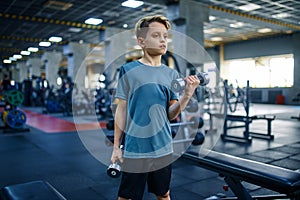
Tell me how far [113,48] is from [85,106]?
2.17 meters

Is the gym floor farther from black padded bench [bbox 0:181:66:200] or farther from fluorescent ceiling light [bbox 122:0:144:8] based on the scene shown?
fluorescent ceiling light [bbox 122:0:144:8]

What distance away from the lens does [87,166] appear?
2.82 m

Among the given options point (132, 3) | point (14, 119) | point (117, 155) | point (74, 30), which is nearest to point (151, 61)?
point (117, 155)

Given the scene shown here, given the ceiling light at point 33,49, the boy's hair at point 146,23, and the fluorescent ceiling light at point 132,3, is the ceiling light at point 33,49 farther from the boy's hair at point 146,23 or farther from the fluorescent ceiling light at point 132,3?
the boy's hair at point 146,23

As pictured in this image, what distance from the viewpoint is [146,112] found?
96 cm

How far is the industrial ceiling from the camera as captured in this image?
6895 millimetres

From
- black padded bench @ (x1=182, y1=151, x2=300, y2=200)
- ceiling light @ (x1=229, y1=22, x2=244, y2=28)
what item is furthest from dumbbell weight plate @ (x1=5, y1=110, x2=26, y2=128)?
ceiling light @ (x1=229, y1=22, x2=244, y2=28)

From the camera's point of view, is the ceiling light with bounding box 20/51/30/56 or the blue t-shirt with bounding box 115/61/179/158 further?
the ceiling light with bounding box 20/51/30/56

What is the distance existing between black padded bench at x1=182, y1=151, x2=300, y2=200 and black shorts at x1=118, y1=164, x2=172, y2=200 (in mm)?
597

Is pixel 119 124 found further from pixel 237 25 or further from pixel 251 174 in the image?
pixel 237 25

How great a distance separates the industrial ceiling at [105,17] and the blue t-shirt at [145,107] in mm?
5914

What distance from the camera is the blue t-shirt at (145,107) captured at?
37.8 inches

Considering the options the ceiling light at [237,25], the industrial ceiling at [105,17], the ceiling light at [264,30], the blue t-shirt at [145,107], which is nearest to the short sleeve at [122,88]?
the blue t-shirt at [145,107]

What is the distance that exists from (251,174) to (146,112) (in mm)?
785
